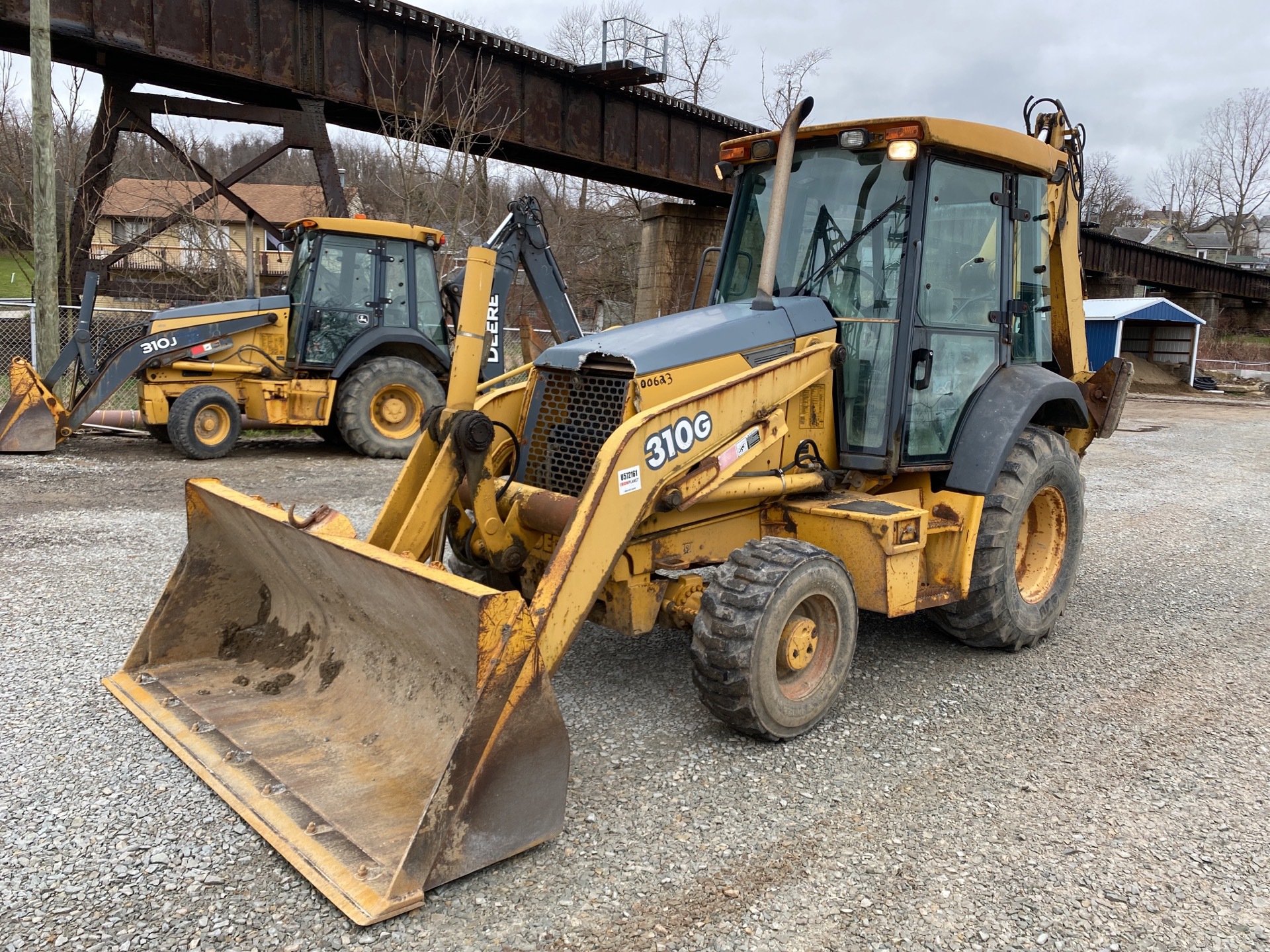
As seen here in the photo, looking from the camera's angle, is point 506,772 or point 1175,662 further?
point 1175,662

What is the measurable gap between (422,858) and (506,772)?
0.34 metres

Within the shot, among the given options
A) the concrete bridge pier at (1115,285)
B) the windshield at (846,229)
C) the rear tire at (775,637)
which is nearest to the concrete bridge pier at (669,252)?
the windshield at (846,229)

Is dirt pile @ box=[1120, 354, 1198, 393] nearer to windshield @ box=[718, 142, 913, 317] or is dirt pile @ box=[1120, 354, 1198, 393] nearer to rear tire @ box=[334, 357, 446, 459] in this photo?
rear tire @ box=[334, 357, 446, 459]

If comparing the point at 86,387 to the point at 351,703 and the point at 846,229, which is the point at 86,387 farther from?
the point at 846,229

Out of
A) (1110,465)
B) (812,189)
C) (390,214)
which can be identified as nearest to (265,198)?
(390,214)

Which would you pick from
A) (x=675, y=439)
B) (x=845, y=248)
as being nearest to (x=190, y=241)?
(x=845, y=248)

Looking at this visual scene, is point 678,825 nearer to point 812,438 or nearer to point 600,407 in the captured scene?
point 600,407

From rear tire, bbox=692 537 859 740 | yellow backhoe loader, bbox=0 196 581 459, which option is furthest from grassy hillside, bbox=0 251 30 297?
rear tire, bbox=692 537 859 740

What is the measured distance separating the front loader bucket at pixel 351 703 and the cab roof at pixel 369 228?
7334 mm

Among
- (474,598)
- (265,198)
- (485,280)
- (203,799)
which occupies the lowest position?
(203,799)

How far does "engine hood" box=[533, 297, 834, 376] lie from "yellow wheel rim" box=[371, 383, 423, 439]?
7.57m

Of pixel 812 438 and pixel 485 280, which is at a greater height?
pixel 485 280

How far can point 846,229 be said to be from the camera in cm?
474

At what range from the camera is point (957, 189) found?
4793 millimetres
